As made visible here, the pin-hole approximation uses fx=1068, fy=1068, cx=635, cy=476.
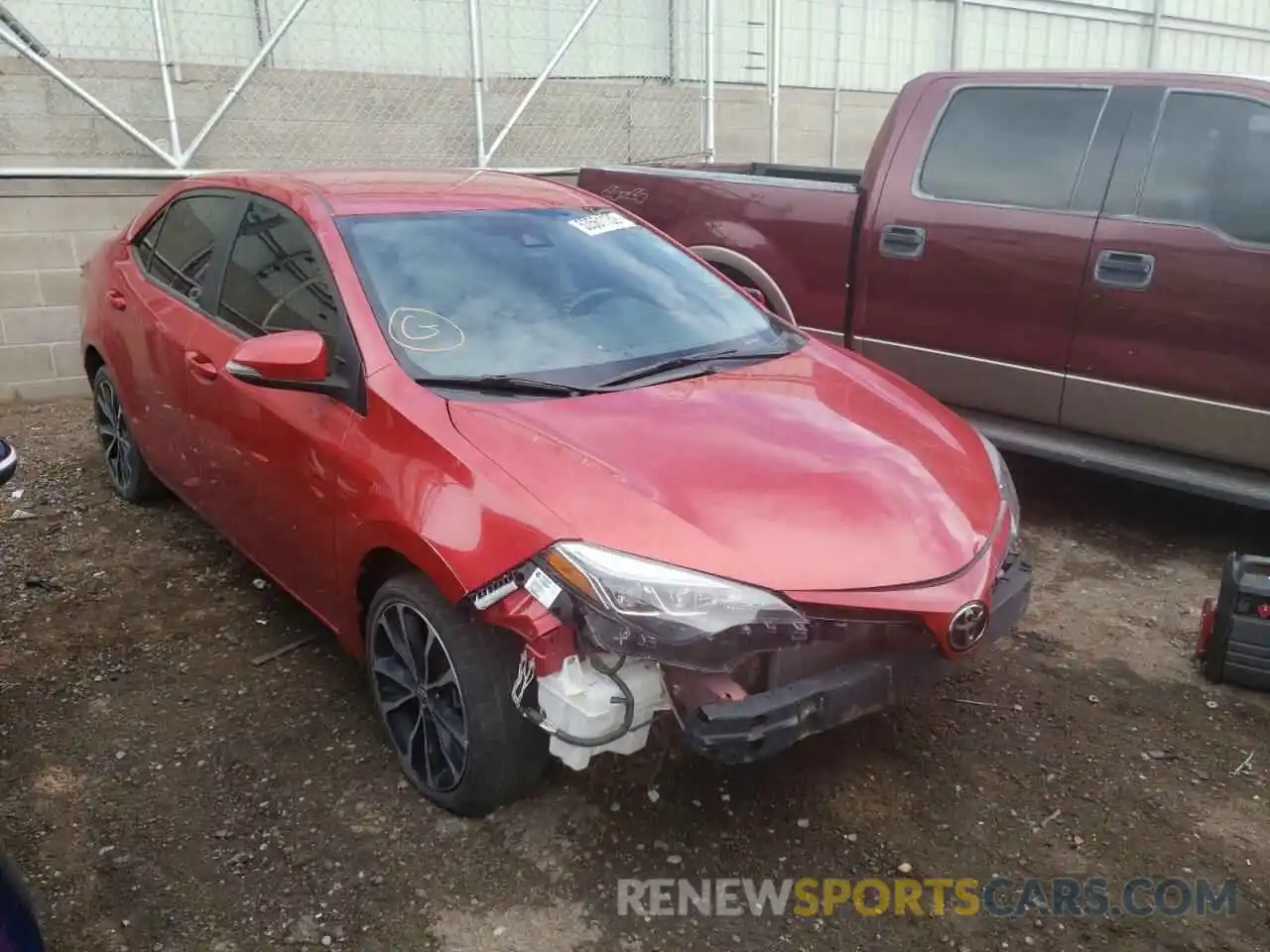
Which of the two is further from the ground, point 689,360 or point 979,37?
point 979,37

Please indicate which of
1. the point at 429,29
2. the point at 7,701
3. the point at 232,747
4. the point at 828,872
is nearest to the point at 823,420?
the point at 828,872

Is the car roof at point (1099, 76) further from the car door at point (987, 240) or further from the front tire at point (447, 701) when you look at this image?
the front tire at point (447, 701)

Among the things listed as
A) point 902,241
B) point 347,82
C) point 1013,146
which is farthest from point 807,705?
point 347,82

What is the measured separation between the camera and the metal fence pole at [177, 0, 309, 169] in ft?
23.2

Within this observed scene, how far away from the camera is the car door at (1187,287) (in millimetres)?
4074

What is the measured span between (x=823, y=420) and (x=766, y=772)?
1.02 metres

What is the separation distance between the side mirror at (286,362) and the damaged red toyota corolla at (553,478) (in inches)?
0.5

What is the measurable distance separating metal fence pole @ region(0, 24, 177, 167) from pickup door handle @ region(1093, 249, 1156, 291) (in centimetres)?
572

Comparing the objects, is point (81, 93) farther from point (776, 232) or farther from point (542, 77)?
point (776, 232)

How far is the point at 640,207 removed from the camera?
5832 millimetres

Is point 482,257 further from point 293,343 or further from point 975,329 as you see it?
point 975,329

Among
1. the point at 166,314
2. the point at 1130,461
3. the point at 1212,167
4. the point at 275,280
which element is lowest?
the point at 1130,461

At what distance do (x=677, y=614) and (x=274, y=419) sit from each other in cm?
159

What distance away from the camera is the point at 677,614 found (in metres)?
2.37
